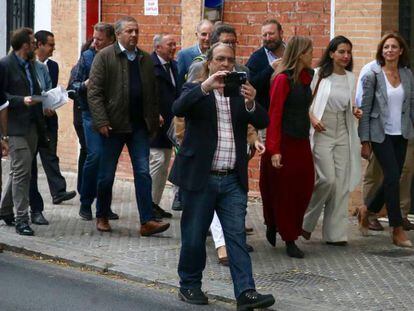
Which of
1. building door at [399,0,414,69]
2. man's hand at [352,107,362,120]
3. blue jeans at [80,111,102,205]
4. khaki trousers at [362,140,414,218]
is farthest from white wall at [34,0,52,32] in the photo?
man's hand at [352,107,362,120]

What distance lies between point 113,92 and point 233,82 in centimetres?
319

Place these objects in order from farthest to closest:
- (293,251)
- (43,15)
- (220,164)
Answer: (43,15)
(293,251)
(220,164)

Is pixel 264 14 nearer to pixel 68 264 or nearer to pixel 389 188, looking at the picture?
pixel 389 188

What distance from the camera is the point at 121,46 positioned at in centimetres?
1196

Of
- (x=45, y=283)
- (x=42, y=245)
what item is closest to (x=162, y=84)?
(x=42, y=245)

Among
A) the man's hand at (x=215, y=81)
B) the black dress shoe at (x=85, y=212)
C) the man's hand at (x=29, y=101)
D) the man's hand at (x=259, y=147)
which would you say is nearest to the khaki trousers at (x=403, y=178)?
the black dress shoe at (x=85, y=212)

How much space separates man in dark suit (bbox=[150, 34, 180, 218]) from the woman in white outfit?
212 cm

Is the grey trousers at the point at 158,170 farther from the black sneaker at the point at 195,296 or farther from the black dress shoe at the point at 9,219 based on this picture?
the black sneaker at the point at 195,296

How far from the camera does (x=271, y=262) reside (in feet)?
35.8

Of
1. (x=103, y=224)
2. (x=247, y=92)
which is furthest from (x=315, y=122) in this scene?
(x=247, y=92)

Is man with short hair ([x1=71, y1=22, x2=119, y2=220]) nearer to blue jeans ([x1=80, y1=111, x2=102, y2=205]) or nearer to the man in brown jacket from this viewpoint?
blue jeans ([x1=80, y1=111, x2=102, y2=205])

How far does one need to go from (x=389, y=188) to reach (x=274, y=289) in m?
2.19

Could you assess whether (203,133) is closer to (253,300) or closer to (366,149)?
(253,300)

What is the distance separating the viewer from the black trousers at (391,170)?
37.7 ft
